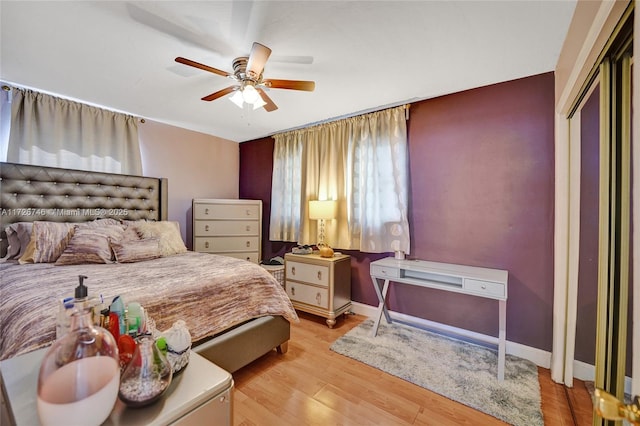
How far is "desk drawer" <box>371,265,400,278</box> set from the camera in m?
2.27

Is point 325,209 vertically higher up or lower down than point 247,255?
higher up

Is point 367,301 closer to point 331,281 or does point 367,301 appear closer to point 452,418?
point 331,281

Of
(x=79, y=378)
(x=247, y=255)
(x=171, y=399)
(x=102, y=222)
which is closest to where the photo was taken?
(x=79, y=378)

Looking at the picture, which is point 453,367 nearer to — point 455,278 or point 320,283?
point 455,278

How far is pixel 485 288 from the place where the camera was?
1882mm

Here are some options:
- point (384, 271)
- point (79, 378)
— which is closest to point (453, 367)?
point (384, 271)

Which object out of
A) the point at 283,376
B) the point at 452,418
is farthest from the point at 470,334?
the point at 283,376

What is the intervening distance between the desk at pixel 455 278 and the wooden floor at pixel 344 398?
1.37ft

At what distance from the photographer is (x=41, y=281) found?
1.50 metres

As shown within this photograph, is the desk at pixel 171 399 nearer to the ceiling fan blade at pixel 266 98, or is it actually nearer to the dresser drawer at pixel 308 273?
the ceiling fan blade at pixel 266 98

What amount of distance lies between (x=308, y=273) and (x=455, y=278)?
4.56 feet

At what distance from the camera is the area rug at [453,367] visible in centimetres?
158

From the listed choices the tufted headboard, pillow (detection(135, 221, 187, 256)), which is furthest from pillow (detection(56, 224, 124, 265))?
the tufted headboard

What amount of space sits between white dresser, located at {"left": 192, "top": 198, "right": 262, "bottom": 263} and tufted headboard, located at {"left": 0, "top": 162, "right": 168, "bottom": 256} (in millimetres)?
415
